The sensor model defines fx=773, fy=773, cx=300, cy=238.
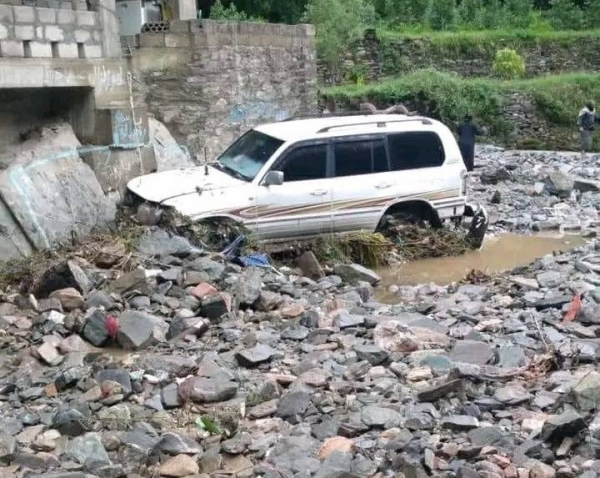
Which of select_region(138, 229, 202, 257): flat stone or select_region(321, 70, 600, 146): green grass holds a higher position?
select_region(321, 70, 600, 146): green grass

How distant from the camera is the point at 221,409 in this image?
19.5 feet

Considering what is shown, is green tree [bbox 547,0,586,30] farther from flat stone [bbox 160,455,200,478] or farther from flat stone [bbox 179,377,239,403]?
flat stone [bbox 160,455,200,478]

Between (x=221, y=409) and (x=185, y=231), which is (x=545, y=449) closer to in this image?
(x=221, y=409)

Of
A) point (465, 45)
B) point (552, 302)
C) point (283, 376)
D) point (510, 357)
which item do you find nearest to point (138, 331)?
point (283, 376)

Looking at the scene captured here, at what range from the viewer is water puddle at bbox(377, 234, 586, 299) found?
433 inches

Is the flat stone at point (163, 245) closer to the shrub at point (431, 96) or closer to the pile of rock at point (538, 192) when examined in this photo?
the pile of rock at point (538, 192)

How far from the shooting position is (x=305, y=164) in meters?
10.7

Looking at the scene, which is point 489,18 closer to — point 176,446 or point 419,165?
point 419,165

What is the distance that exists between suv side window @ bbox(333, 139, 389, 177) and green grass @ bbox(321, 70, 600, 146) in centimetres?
1307

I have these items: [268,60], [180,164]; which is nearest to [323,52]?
[268,60]

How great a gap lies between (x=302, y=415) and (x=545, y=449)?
1.76m

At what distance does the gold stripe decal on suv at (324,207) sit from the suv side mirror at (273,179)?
31cm

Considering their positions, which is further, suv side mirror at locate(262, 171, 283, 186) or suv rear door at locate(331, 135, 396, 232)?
suv rear door at locate(331, 135, 396, 232)

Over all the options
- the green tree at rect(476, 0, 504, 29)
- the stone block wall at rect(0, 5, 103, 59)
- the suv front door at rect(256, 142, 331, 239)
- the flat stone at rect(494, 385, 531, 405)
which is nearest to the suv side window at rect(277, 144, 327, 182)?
the suv front door at rect(256, 142, 331, 239)
